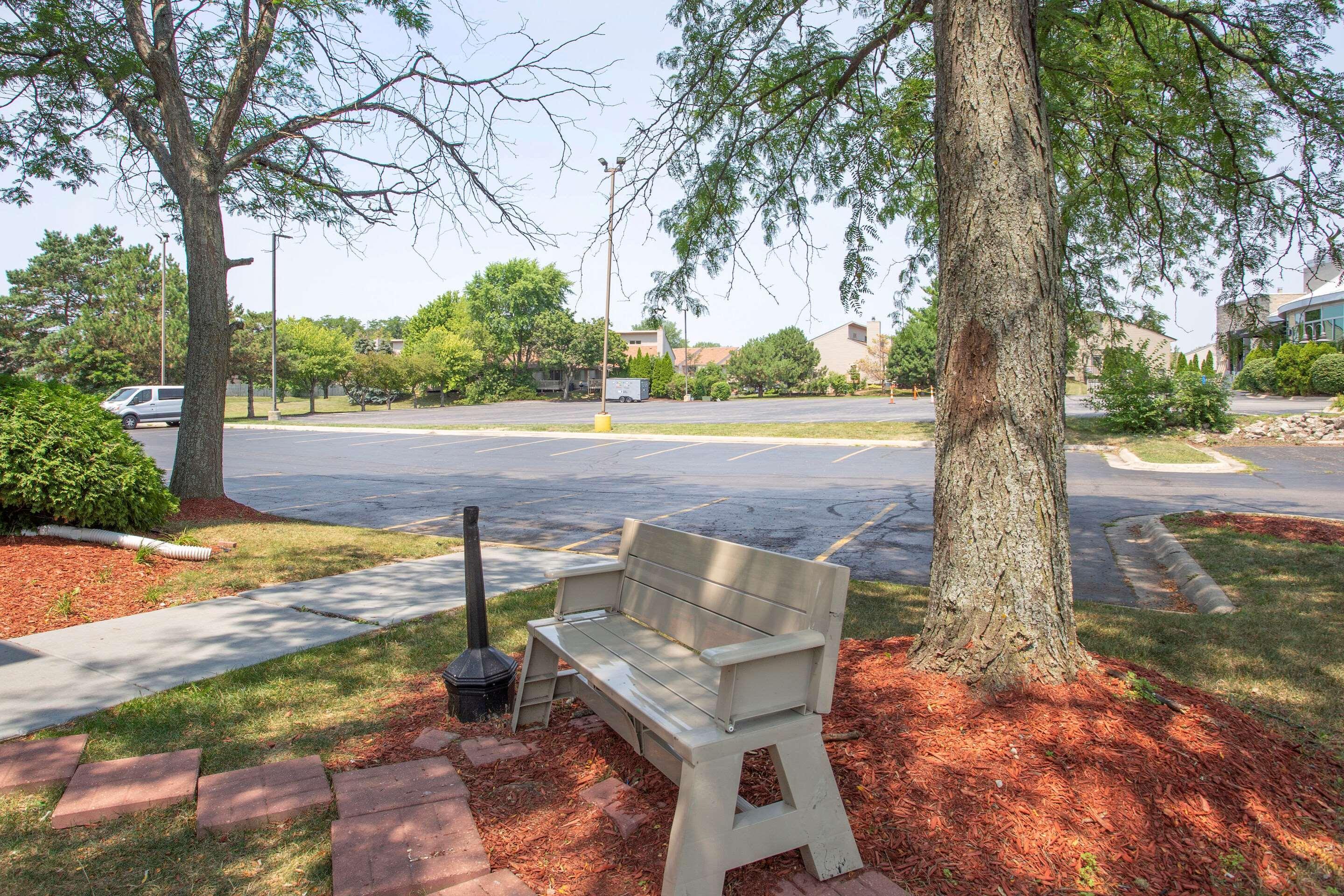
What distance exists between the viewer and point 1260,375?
39.7 meters

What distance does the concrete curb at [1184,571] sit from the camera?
584 centimetres

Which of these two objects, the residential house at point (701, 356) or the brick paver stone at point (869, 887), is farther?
the residential house at point (701, 356)

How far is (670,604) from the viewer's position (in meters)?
3.50

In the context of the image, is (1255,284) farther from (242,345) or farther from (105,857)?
(242,345)

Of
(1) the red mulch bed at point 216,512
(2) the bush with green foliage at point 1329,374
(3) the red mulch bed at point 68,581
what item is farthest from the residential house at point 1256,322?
(2) the bush with green foliage at point 1329,374

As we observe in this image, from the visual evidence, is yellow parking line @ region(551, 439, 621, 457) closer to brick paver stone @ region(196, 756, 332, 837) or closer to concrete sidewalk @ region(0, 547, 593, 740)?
concrete sidewalk @ region(0, 547, 593, 740)

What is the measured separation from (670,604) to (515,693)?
0.92 metres

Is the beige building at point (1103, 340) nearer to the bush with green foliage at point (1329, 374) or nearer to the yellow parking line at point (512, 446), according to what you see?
the yellow parking line at point (512, 446)

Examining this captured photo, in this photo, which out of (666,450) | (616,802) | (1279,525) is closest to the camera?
(616,802)

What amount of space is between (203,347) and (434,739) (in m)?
8.05

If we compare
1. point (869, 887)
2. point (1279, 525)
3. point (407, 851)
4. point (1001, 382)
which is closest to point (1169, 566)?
point (1279, 525)

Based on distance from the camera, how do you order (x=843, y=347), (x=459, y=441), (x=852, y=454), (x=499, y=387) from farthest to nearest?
(x=843, y=347)
(x=499, y=387)
(x=459, y=441)
(x=852, y=454)

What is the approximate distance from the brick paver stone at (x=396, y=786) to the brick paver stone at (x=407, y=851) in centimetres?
5

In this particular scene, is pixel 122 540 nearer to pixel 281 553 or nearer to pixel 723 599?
pixel 281 553
